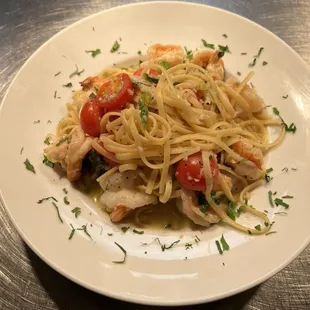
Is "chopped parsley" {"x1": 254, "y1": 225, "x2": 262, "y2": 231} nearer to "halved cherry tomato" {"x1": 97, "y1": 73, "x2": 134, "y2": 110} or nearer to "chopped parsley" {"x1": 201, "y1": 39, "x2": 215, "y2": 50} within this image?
"halved cherry tomato" {"x1": 97, "y1": 73, "x2": 134, "y2": 110}

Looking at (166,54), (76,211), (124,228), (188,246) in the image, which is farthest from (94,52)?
(188,246)

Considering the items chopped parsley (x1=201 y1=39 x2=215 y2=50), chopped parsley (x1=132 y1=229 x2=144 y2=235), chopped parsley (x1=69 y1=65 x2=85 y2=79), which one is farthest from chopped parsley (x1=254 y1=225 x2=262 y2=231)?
chopped parsley (x1=69 y1=65 x2=85 y2=79)

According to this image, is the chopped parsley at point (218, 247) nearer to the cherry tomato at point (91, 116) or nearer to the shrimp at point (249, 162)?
the shrimp at point (249, 162)

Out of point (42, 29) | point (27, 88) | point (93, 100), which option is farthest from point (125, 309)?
point (42, 29)

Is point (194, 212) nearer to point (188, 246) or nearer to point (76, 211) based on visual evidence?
point (188, 246)

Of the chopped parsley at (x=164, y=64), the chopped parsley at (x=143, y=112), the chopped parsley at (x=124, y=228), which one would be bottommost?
the chopped parsley at (x=124, y=228)

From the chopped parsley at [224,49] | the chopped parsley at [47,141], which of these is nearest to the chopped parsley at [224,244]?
the chopped parsley at [47,141]

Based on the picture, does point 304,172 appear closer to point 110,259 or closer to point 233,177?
point 233,177
